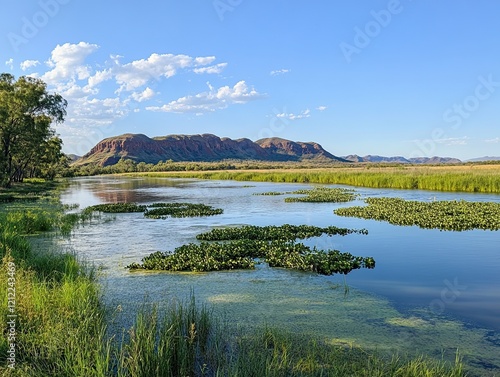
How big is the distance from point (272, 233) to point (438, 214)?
12382mm

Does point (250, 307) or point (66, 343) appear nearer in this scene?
point (66, 343)

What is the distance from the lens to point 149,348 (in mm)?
5863

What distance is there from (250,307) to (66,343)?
14.5 ft

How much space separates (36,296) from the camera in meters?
7.75

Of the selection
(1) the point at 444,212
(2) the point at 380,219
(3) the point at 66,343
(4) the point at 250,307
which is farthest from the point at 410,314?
(1) the point at 444,212

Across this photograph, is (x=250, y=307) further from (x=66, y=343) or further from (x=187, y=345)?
(x=66, y=343)

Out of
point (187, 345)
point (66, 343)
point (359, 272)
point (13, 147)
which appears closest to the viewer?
point (66, 343)

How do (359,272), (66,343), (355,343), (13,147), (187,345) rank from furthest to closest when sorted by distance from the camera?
(13,147) → (359,272) → (355,343) → (187,345) → (66,343)

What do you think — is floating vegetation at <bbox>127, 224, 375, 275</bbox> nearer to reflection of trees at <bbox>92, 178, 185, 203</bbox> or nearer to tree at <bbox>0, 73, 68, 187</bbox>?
reflection of trees at <bbox>92, 178, 185, 203</bbox>

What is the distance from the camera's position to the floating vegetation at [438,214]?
72.5 feet

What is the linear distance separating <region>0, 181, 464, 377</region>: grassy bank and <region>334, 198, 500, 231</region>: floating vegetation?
17615 mm

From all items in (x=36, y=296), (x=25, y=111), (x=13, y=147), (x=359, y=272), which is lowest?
(x=359, y=272)

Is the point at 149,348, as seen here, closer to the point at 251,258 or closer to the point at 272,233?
the point at 251,258

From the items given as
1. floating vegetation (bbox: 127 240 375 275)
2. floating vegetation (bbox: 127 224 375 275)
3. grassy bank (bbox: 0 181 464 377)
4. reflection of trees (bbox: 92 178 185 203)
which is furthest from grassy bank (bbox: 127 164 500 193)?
grassy bank (bbox: 0 181 464 377)
